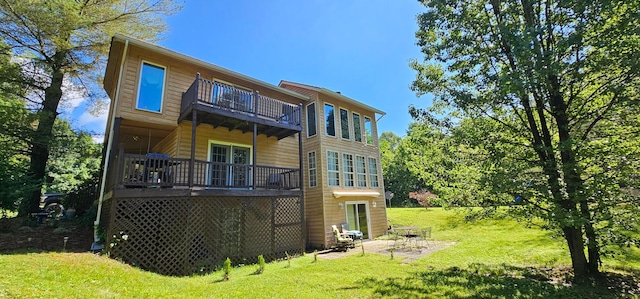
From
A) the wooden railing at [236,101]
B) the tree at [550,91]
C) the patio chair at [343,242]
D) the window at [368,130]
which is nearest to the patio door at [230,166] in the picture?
the wooden railing at [236,101]

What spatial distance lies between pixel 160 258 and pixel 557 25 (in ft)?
39.2

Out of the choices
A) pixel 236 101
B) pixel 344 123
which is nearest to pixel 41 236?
pixel 236 101

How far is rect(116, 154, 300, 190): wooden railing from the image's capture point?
773 cm

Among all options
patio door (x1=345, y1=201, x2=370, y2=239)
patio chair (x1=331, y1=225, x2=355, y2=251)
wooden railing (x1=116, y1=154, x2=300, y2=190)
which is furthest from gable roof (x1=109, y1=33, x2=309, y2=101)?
patio chair (x1=331, y1=225, x2=355, y2=251)

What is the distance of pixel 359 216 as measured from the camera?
15031mm

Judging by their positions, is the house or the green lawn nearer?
the green lawn

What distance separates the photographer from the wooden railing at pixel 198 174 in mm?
7730

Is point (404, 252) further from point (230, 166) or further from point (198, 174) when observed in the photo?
point (198, 174)

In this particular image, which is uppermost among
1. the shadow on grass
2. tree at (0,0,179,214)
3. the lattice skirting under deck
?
tree at (0,0,179,214)

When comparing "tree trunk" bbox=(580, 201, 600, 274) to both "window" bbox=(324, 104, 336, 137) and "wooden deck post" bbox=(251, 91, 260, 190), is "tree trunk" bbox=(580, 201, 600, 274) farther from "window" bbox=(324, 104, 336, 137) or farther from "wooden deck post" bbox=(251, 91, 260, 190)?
"window" bbox=(324, 104, 336, 137)

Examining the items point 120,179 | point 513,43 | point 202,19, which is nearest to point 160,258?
point 120,179

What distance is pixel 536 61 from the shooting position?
602 cm

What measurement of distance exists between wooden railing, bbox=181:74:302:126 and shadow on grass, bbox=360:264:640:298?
23.2 ft

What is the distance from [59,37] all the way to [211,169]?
9400 mm
